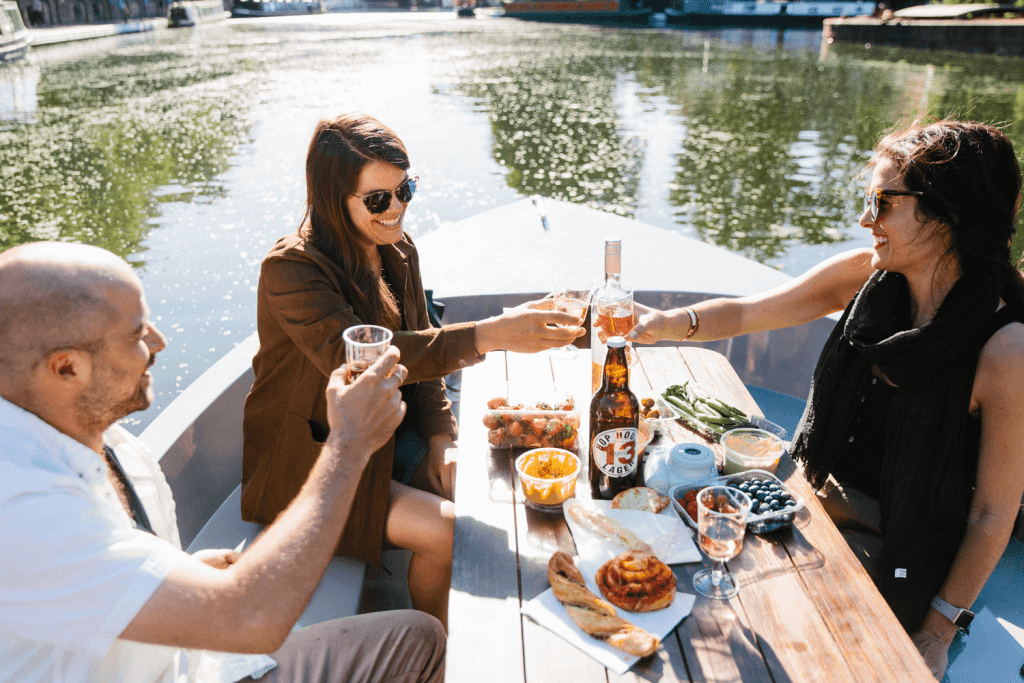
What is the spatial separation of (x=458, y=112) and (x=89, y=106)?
955 cm

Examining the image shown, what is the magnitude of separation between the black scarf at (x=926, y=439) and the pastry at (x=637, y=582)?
3.03 ft

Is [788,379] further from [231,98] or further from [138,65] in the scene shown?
[138,65]

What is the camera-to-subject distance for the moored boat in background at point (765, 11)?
1761 inches

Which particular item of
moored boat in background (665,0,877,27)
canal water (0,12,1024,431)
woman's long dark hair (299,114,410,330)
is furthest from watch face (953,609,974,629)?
moored boat in background (665,0,877,27)

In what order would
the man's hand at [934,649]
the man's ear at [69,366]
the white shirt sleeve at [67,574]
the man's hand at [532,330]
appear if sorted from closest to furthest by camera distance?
1. the white shirt sleeve at [67,574]
2. the man's ear at [69,366]
3. the man's hand at [934,649]
4. the man's hand at [532,330]

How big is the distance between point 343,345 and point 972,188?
5.95 ft

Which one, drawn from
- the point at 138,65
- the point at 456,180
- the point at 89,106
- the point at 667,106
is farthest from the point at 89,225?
the point at 138,65

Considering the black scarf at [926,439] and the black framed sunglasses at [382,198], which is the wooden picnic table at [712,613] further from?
the black framed sunglasses at [382,198]

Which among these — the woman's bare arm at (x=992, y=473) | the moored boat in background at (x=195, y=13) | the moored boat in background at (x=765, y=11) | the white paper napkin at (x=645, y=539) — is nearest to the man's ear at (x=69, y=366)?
the white paper napkin at (x=645, y=539)

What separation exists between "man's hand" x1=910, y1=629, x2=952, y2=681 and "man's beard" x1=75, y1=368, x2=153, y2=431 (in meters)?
2.09

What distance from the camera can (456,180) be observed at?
1420 centimetres

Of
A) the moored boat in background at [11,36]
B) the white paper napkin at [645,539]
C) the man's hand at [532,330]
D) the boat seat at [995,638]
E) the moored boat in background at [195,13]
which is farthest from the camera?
the moored boat in background at [195,13]

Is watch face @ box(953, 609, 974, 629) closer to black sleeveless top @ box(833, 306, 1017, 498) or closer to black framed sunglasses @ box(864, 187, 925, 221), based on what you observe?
black sleeveless top @ box(833, 306, 1017, 498)

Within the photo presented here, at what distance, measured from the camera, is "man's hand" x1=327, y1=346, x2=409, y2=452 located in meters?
1.43
